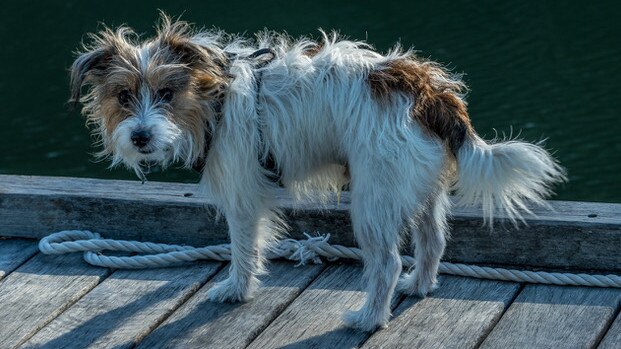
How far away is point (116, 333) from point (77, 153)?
4925 millimetres

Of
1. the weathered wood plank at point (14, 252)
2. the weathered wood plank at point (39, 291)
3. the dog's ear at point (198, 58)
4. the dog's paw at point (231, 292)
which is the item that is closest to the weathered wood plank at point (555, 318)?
the dog's paw at point (231, 292)

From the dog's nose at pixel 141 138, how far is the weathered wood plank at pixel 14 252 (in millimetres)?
1159

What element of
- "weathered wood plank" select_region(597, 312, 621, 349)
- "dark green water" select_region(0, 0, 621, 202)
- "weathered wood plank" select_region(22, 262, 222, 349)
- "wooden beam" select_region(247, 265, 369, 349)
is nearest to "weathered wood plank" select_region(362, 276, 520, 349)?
"wooden beam" select_region(247, 265, 369, 349)

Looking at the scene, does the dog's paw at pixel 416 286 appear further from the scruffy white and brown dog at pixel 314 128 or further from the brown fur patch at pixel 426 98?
the brown fur patch at pixel 426 98

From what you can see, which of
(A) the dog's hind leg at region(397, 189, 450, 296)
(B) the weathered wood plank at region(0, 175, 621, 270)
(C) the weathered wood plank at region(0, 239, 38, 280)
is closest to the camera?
(A) the dog's hind leg at region(397, 189, 450, 296)

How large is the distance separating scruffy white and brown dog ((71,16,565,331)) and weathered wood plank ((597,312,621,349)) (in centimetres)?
51

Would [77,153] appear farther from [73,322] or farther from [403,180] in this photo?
[403,180]

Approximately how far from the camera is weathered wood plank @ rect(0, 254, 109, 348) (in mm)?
4039

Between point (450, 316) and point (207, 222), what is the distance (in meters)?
1.19

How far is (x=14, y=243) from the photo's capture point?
15.8 ft

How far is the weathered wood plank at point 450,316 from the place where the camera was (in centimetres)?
378

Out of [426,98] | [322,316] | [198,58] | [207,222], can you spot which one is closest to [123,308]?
[207,222]

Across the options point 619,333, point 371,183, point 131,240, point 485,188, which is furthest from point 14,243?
point 619,333

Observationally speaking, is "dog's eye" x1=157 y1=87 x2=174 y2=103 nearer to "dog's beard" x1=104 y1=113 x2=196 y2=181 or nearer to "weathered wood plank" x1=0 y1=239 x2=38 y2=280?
"dog's beard" x1=104 y1=113 x2=196 y2=181
